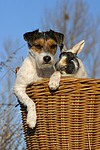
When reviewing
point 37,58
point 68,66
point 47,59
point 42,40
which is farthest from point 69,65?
point 42,40

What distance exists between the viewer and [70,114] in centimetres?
224

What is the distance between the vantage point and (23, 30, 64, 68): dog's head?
111 inches

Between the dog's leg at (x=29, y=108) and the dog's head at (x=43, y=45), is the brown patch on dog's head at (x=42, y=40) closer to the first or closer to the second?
the dog's head at (x=43, y=45)

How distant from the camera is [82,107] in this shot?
2.23 metres

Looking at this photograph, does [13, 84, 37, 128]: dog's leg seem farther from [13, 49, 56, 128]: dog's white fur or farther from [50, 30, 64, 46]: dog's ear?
[50, 30, 64, 46]: dog's ear

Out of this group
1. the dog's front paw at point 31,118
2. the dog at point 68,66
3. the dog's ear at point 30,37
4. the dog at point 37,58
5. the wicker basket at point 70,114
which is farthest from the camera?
the dog's ear at point 30,37

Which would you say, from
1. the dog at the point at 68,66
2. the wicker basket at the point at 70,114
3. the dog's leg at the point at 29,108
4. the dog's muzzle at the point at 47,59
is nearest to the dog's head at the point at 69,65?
the dog at the point at 68,66

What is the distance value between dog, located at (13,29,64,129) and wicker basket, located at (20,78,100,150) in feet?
1.27

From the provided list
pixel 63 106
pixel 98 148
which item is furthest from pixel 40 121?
pixel 98 148

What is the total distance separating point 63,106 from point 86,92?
252 millimetres

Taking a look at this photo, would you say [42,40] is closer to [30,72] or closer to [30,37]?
[30,37]

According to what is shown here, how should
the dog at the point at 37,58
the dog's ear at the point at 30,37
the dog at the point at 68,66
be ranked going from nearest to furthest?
the dog at the point at 68,66, the dog at the point at 37,58, the dog's ear at the point at 30,37

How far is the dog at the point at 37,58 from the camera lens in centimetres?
273

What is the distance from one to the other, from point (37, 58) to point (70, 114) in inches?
35.1
